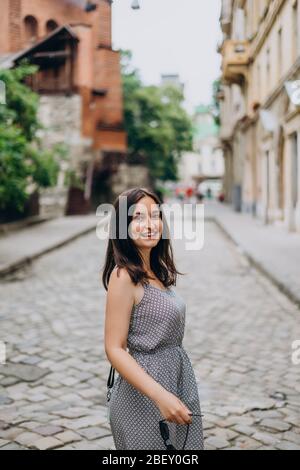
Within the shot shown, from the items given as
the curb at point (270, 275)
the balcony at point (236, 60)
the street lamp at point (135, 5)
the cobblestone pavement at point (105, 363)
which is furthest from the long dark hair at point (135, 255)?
the balcony at point (236, 60)

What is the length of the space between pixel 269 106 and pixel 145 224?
807 inches

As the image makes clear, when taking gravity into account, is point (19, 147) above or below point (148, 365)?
above

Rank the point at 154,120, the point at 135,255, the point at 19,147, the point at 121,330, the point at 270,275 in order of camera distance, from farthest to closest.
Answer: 1. the point at 154,120
2. the point at 19,147
3. the point at 270,275
4. the point at 135,255
5. the point at 121,330

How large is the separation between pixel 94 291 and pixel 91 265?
3200 mm

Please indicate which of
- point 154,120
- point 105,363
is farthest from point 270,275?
point 154,120

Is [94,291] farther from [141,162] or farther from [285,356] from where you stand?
[141,162]

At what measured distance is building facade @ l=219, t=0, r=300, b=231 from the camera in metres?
16.8

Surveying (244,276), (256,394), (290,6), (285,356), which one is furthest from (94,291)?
(290,6)

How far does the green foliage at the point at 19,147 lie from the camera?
12.9 metres

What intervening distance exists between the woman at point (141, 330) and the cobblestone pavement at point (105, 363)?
56.6 inches

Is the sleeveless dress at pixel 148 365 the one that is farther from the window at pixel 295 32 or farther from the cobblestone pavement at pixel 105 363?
the window at pixel 295 32

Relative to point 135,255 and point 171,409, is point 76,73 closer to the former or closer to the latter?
point 135,255

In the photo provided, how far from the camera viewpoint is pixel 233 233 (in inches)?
712

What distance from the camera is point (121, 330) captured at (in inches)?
82.4
